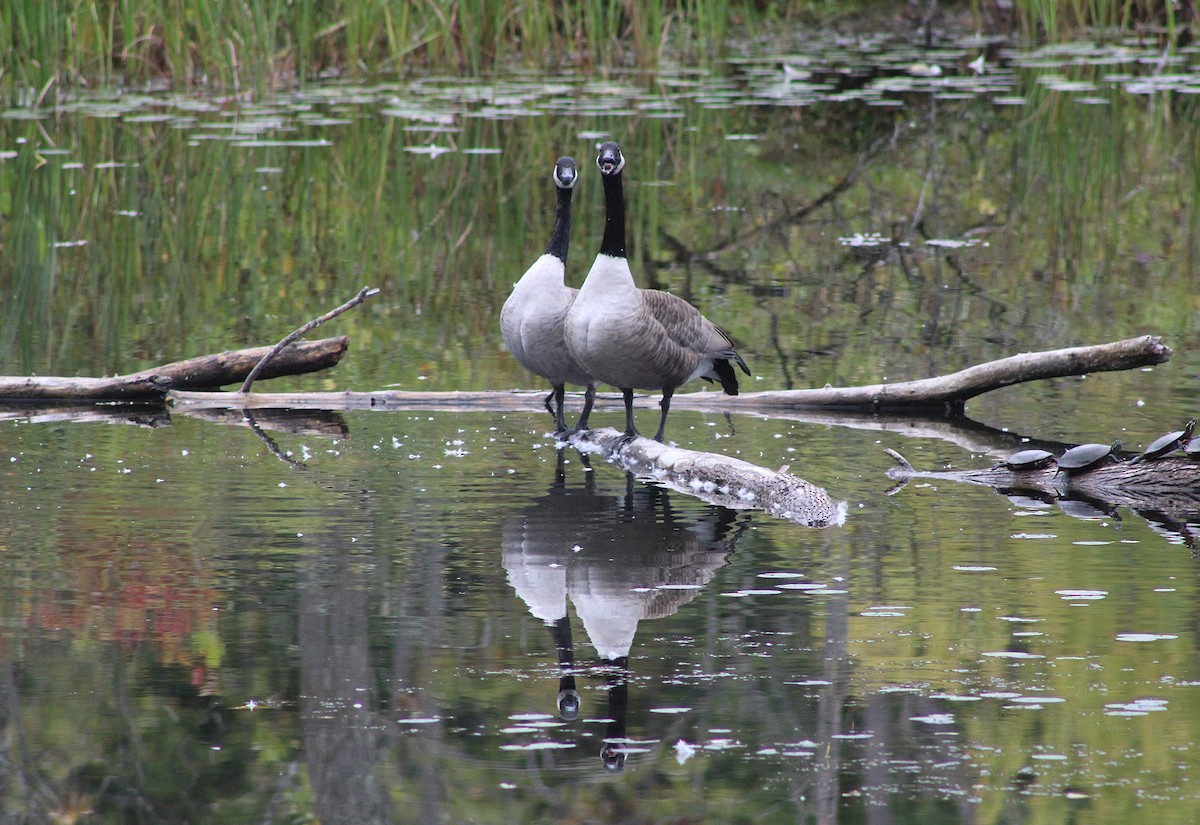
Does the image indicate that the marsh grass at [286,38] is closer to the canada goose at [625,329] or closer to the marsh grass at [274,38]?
the marsh grass at [274,38]

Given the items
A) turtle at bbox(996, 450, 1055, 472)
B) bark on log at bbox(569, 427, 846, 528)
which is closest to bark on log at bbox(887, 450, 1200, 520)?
turtle at bbox(996, 450, 1055, 472)

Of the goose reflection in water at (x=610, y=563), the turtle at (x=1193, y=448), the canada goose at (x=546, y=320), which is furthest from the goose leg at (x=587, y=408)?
the turtle at (x=1193, y=448)

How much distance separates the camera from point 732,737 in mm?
4684

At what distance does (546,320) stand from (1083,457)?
2.53m

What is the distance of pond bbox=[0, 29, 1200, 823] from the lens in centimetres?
452

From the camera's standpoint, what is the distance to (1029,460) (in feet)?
25.4

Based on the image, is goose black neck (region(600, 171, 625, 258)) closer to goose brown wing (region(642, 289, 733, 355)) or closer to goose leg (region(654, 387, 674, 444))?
goose brown wing (region(642, 289, 733, 355))

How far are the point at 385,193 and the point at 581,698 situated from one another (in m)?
12.7

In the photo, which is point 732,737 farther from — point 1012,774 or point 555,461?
point 555,461

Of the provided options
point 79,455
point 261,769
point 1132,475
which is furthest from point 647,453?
point 261,769

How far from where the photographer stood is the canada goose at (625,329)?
810 cm

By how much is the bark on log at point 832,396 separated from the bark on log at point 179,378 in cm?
14

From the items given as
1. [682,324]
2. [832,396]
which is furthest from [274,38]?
[682,324]

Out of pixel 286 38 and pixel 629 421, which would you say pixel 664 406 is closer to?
pixel 629 421
